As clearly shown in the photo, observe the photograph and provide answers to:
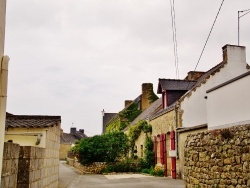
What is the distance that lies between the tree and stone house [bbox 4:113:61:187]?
37.7 feet

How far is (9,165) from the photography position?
5031 millimetres

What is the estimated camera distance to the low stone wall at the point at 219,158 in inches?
305

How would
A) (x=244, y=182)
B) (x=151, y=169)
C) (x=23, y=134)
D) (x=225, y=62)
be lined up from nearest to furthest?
(x=244, y=182)
(x=23, y=134)
(x=225, y=62)
(x=151, y=169)

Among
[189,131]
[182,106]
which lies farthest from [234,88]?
[182,106]

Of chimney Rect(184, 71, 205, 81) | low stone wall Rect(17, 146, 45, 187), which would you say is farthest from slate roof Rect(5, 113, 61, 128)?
chimney Rect(184, 71, 205, 81)

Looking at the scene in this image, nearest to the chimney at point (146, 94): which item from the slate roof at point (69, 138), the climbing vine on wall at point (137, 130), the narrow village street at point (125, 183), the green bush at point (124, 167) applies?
the climbing vine on wall at point (137, 130)

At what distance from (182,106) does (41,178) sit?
10655 mm

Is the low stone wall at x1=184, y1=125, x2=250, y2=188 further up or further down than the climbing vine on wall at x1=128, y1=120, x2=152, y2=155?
further down

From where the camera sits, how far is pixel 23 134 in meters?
12.1

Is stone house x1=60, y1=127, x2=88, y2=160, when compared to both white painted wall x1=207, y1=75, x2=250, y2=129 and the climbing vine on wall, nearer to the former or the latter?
the climbing vine on wall

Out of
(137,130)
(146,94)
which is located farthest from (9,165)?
(146,94)

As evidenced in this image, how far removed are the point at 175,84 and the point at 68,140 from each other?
56589 millimetres

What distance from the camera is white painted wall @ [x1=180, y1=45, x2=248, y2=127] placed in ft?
55.8

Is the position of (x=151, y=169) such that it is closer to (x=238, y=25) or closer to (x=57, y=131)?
(x=57, y=131)
